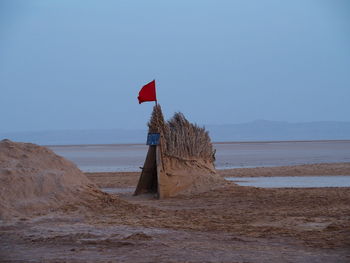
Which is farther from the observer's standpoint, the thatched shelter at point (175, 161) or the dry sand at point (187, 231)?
the thatched shelter at point (175, 161)

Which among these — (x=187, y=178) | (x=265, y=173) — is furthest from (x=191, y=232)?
(x=265, y=173)

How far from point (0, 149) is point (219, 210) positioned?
4802mm

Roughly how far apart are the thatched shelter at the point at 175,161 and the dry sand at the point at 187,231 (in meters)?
1.74

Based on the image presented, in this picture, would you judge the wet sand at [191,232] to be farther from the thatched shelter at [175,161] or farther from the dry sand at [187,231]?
the thatched shelter at [175,161]

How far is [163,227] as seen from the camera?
395 inches

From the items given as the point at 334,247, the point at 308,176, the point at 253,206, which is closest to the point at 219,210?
the point at 253,206

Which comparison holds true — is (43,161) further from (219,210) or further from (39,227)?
(219,210)

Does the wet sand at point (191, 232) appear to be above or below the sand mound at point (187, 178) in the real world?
below

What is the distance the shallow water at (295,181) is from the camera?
18297 mm

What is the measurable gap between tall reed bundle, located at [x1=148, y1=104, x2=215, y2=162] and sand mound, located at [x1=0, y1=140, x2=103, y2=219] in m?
3.94

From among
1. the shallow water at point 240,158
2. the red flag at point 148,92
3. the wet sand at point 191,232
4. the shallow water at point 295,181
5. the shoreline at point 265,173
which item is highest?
the red flag at point 148,92

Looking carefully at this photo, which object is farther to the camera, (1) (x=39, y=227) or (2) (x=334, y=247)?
(1) (x=39, y=227)

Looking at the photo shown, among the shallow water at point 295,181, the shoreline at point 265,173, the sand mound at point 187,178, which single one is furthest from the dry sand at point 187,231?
the shoreline at point 265,173

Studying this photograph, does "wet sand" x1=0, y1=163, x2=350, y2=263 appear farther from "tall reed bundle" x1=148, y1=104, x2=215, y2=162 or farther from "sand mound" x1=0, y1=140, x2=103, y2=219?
"tall reed bundle" x1=148, y1=104, x2=215, y2=162
